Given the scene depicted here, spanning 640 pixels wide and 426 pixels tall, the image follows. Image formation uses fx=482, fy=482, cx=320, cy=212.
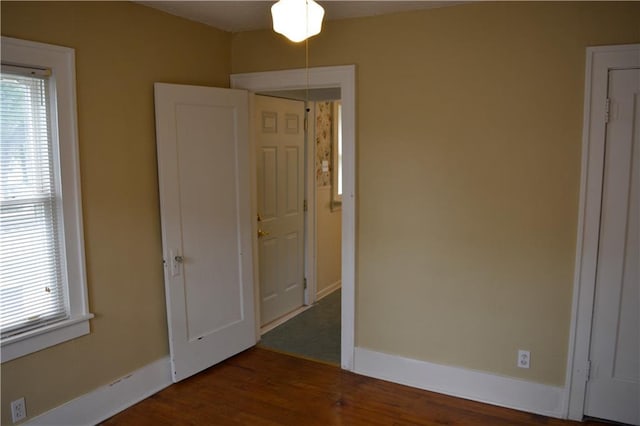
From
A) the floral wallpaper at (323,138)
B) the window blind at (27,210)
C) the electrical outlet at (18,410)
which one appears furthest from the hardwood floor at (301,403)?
the floral wallpaper at (323,138)

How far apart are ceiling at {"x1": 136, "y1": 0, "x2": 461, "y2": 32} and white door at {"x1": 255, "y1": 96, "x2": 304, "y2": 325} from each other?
0.82 metres

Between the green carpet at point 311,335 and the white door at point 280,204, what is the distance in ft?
0.61

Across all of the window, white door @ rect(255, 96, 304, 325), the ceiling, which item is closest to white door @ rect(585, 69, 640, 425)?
the ceiling

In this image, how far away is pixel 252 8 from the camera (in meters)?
2.94

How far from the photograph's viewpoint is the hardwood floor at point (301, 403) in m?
2.83

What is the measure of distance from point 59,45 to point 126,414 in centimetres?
211

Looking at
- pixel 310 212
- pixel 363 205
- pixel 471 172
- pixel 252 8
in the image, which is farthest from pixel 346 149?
pixel 310 212

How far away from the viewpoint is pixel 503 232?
9.48ft

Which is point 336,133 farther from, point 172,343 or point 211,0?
point 172,343

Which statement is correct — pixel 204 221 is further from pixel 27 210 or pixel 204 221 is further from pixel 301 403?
pixel 301 403

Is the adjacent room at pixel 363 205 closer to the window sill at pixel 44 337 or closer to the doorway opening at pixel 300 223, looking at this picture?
the window sill at pixel 44 337

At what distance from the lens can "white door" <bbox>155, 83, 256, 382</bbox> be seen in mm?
3105

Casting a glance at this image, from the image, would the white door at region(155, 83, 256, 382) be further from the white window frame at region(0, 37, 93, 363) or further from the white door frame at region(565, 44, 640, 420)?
the white door frame at region(565, 44, 640, 420)

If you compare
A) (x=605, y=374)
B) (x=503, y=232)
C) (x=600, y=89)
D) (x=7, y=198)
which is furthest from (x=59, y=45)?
(x=605, y=374)
